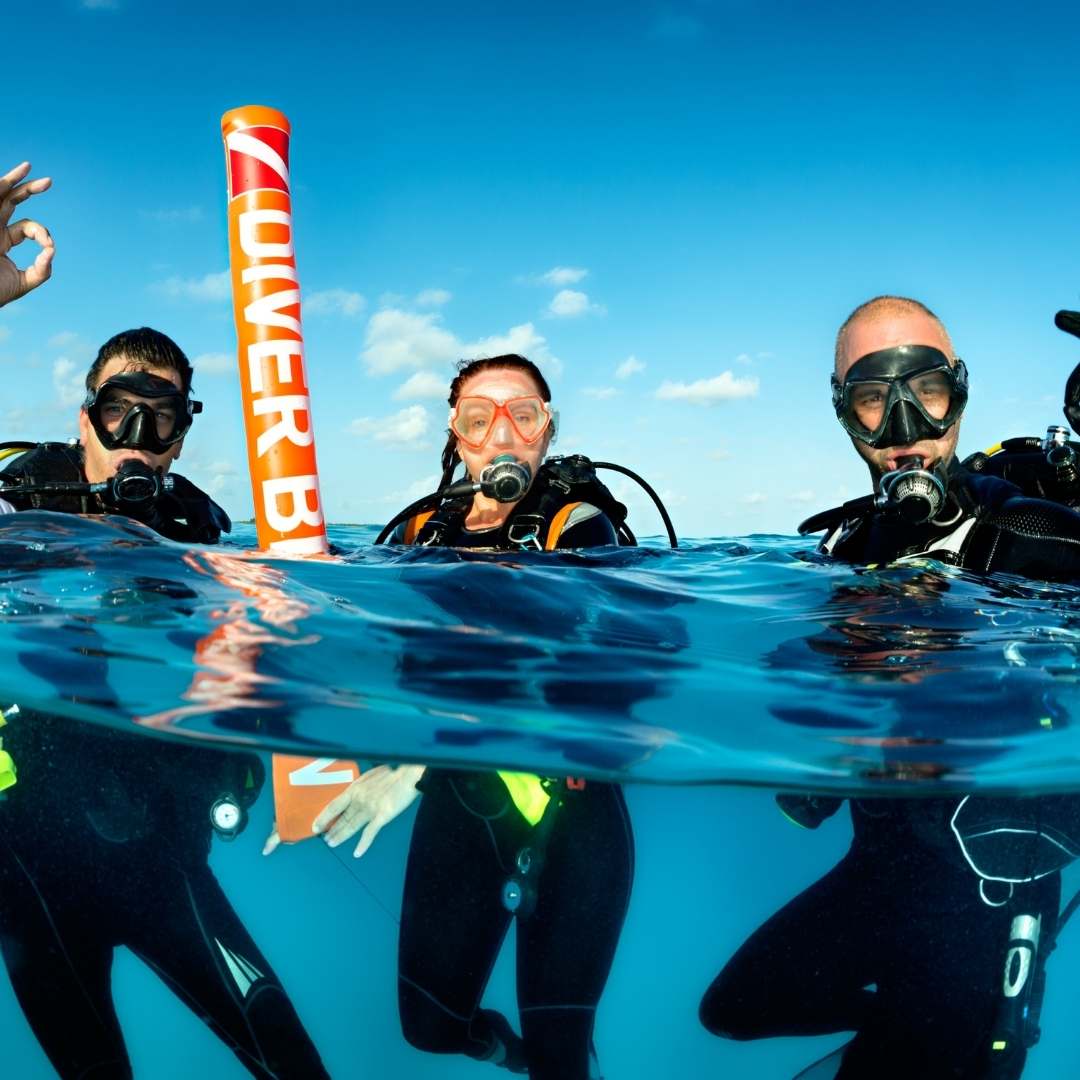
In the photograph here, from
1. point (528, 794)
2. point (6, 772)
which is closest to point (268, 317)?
→ point (528, 794)

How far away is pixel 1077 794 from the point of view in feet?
17.6

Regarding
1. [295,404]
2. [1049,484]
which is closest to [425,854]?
[295,404]

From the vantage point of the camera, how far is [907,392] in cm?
376

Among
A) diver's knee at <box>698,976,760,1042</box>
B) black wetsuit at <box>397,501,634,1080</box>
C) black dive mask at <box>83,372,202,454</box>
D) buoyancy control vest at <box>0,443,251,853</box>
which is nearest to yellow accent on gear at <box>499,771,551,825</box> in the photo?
black wetsuit at <box>397,501,634,1080</box>

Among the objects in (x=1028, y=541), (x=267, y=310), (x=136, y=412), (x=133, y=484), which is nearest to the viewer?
(x=267, y=310)

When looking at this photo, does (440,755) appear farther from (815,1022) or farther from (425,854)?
(815,1022)

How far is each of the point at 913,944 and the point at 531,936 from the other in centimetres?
188

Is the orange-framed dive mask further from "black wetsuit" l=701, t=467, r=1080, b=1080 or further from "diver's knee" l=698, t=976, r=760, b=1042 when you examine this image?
"diver's knee" l=698, t=976, r=760, b=1042

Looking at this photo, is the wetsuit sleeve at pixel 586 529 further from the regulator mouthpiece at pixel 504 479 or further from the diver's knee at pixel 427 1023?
the diver's knee at pixel 427 1023

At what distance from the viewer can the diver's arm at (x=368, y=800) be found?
211 inches

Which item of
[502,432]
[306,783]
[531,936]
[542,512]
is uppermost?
[502,432]

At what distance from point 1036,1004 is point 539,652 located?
290cm

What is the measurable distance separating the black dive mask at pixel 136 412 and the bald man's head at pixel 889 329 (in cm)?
360

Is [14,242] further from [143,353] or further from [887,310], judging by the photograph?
[887,310]
